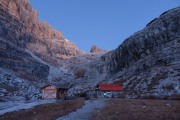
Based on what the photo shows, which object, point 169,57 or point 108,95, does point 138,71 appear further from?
point 108,95

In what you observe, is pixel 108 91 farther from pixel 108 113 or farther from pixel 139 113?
pixel 139 113


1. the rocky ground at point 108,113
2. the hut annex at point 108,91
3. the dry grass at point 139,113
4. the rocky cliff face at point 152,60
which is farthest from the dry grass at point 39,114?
the hut annex at point 108,91

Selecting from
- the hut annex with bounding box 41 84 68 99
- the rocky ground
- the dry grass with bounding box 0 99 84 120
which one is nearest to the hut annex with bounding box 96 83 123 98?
the hut annex with bounding box 41 84 68 99

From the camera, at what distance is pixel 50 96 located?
3179 inches

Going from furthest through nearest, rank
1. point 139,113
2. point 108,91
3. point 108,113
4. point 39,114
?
point 108,91 → point 39,114 → point 108,113 → point 139,113

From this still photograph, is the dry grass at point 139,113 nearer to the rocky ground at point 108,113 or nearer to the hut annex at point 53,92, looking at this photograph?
the rocky ground at point 108,113

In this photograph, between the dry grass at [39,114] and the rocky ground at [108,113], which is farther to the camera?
the dry grass at [39,114]

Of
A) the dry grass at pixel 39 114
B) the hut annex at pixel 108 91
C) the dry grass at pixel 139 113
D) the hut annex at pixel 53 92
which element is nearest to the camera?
the dry grass at pixel 139 113

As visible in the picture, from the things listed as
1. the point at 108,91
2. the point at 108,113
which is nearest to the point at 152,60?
the point at 108,91

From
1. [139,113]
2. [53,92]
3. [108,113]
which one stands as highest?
[53,92]

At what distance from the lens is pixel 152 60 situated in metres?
121

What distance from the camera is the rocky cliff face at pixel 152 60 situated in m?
87.2

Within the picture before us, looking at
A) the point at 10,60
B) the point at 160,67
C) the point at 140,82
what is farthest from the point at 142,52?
the point at 10,60

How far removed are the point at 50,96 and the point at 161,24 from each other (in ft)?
289
